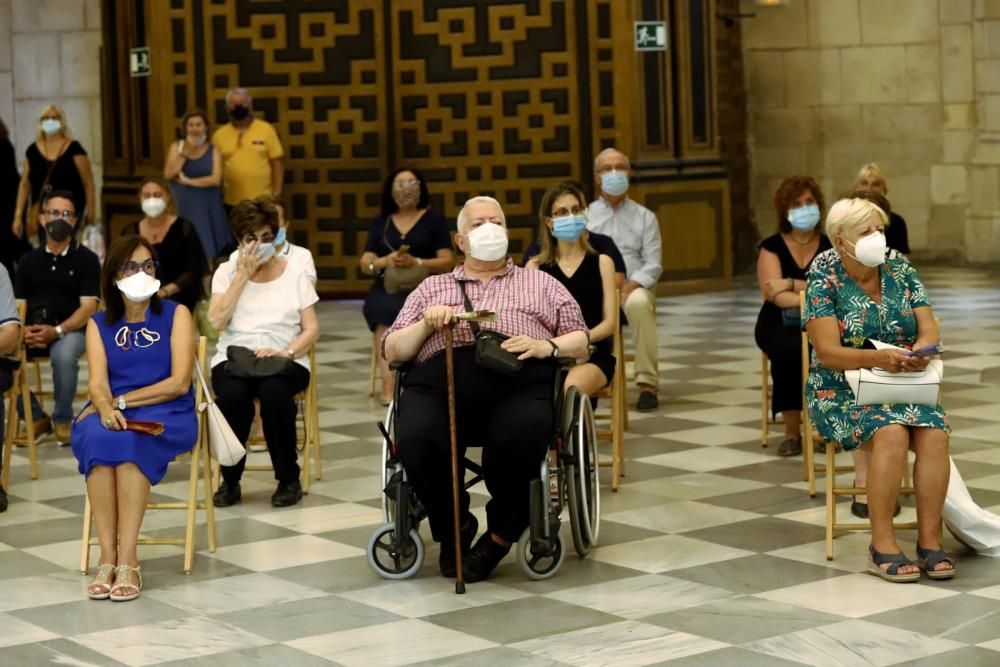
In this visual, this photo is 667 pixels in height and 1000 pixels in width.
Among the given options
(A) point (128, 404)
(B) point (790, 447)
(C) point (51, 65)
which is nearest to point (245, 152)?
(C) point (51, 65)

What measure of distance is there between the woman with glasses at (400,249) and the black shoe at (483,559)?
3369 millimetres

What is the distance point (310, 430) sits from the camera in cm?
707

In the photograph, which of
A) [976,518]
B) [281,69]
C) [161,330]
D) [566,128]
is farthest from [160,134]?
[976,518]

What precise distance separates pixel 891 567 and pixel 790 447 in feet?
6.91

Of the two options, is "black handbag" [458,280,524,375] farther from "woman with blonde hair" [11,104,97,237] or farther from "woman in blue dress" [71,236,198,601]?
"woman with blonde hair" [11,104,97,237]

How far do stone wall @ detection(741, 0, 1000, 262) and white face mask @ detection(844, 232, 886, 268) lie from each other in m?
9.67

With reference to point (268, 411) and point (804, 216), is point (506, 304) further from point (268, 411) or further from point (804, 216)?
point (804, 216)

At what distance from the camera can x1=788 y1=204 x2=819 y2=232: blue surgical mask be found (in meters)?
7.09

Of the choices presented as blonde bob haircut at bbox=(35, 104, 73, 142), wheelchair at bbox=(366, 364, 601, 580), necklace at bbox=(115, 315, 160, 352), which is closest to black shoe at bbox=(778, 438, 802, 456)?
wheelchair at bbox=(366, 364, 601, 580)

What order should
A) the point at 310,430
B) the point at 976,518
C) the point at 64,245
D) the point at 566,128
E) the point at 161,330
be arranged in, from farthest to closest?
the point at 566,128 < the point at 64,245 < the point at 310,430 < the point at 161,330 < the point at 976,518

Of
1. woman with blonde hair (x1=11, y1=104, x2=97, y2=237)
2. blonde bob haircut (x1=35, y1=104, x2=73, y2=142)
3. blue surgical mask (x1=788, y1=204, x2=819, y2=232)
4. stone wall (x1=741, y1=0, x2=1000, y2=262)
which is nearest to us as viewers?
blue surgical mask (x1=788, y1=204, x2=819, y2=232)

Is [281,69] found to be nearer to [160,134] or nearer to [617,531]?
[160,134]

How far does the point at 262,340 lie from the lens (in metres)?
6.65

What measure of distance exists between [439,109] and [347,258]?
1.33 meters
